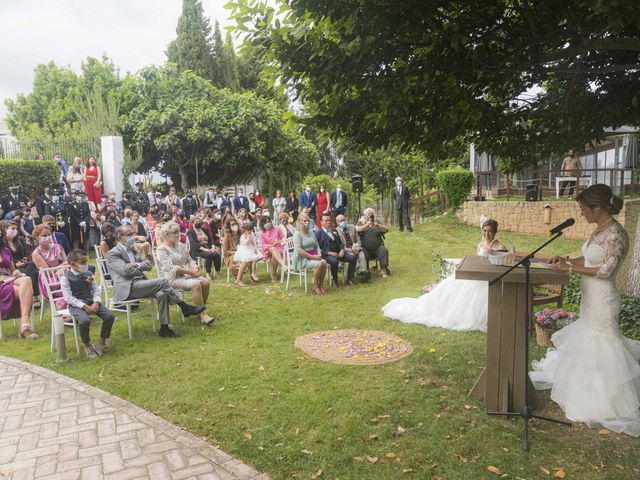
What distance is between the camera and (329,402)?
497cm

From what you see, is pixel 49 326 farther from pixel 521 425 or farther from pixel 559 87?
pixel 559 87

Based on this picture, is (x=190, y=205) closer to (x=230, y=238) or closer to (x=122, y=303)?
(x=230, y=238)

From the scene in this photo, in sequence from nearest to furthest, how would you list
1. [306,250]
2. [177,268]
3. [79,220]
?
[177,268] < [306,250] < [79,220]

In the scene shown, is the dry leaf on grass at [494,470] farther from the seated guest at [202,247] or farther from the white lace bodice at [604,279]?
the seated guest at [202,247]

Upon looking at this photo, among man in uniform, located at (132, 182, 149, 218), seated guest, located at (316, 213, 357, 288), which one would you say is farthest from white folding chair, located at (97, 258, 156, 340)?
man in uniform, located at (132, 182, 149, 218)

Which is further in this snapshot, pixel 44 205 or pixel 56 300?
pixel 44 205

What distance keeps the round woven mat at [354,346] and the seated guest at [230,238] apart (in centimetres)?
512

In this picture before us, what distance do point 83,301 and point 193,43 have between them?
120 feet

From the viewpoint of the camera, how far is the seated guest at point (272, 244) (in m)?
11.4

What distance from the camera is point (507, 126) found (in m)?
5.41

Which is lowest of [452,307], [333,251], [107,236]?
[452,307]

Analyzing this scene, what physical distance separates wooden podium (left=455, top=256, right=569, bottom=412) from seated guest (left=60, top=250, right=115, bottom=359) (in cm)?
468

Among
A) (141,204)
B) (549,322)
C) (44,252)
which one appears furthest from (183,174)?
(549,322)

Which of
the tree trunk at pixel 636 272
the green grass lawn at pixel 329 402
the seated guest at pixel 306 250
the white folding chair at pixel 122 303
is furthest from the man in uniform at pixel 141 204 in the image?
the tree trunk at pixel 636 272
